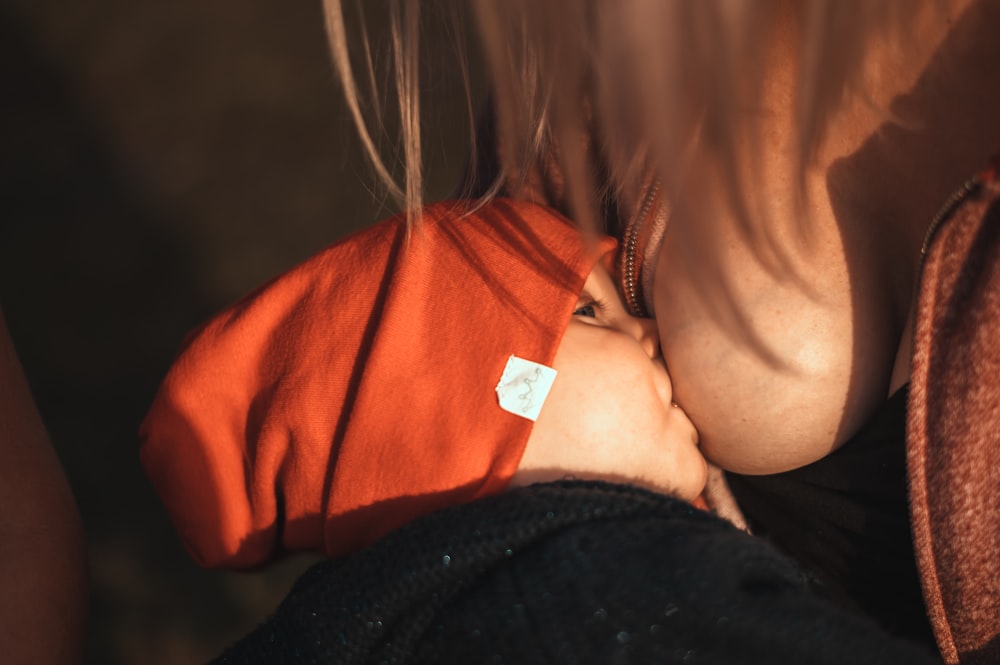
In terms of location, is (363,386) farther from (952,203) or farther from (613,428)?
(952,203)

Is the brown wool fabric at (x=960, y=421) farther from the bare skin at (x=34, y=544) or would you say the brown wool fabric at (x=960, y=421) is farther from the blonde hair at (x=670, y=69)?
the bare skin at (x=34, y=544)

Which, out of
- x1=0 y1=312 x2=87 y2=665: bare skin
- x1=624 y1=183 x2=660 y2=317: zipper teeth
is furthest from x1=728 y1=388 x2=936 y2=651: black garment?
x1=0 y1=312 x2=87 y2=665: bare skin

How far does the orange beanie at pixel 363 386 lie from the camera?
60 centimetres

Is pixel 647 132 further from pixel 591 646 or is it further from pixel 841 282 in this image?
pixel 591 646

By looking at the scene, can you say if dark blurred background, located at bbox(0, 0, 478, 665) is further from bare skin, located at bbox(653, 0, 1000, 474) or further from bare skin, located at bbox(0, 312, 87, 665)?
bare skin, located at bbox(653, 0, 1000, 474)

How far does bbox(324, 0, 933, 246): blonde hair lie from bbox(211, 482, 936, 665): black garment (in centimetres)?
20

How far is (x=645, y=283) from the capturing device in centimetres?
65

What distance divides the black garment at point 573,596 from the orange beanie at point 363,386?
5 cm

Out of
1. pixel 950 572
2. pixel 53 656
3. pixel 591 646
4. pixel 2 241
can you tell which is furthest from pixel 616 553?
pixel 2 241

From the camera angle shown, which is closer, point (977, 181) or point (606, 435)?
point (977, 181)

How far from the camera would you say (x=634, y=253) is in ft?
2.08

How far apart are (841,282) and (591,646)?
0.94 feet

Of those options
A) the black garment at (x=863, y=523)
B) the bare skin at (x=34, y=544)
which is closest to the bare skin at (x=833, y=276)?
the black garment at (x=863, y=523)

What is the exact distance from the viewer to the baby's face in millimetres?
593
